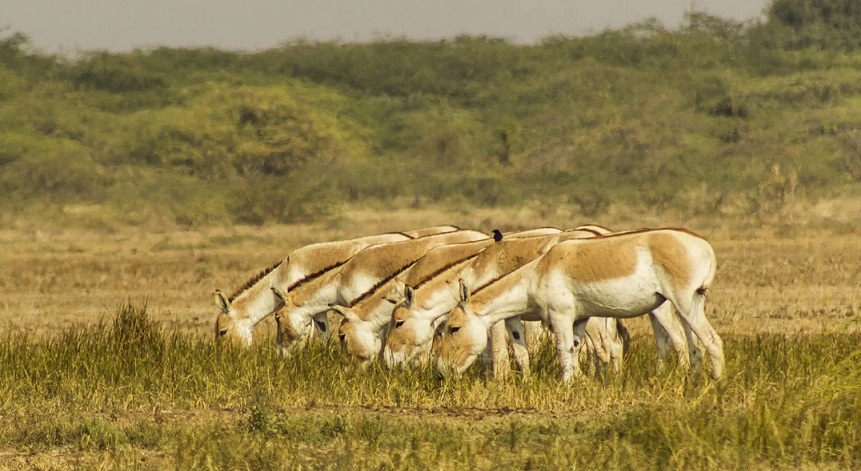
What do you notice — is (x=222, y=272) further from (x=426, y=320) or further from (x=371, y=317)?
(x=426, y=320)

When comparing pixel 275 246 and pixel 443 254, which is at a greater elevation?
pixel 443 254

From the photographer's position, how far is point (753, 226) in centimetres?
2986

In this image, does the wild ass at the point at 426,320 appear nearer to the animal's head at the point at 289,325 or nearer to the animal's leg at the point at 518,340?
the animal's leg at the point at 518,340

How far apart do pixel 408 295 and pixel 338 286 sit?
6.41 ft

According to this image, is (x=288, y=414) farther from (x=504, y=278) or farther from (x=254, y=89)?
(x=254, y=89)

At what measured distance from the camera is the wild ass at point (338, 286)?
480 inches

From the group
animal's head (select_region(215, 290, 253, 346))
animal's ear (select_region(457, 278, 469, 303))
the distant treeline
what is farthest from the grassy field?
the distant treeline

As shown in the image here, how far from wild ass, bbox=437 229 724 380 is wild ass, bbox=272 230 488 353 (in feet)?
6.51

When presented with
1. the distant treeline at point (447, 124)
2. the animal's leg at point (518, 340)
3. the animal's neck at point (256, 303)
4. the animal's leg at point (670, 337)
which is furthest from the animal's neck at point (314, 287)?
the distant treeline at point (447, 124)

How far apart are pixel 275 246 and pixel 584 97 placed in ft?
105

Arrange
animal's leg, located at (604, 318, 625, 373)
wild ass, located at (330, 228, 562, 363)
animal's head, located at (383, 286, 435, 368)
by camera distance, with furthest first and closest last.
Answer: wild ass, located at (330, 228, 562, 363)
animal's leg, located at (604, 318, 625, 373)
animal's head, located at (383, 286, 435, 368)

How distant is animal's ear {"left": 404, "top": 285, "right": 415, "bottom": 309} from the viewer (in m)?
10.5

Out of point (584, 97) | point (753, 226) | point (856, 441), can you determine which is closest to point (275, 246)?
point (753, 226)

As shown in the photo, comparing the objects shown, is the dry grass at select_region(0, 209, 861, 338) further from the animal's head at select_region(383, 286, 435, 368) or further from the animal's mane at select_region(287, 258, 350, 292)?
the animal's head at select_region(383, 286, 435, 368)
